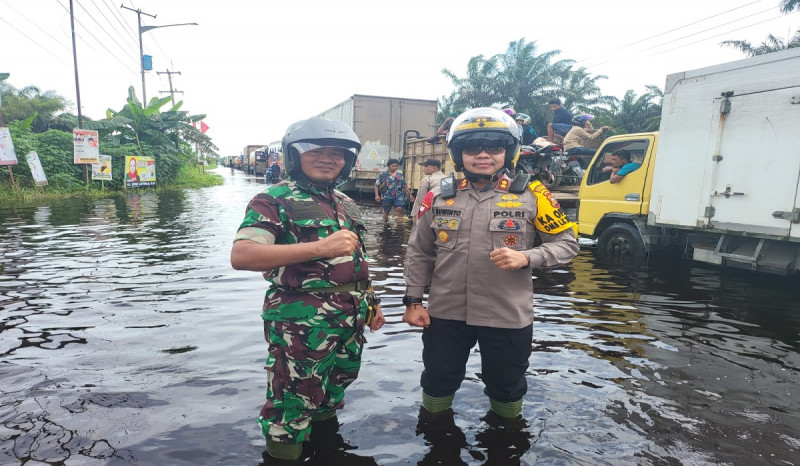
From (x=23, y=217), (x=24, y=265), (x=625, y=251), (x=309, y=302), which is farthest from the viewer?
(x=23, y=217)

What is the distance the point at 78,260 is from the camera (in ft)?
23.5

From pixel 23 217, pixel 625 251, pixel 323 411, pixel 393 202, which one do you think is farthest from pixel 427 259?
pixel 23 217

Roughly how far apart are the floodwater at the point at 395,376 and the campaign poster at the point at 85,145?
13.4 meters

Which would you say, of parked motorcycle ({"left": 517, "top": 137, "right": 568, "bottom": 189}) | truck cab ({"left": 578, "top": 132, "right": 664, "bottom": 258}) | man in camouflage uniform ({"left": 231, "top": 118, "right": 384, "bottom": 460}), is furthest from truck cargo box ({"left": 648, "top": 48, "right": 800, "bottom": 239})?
man in camouflage uniform ({"left": 231, "top": 118, "right": 384, "bottom": 460})

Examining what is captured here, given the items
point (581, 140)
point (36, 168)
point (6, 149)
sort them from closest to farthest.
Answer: point (581, 140), point (6, 149), point (36, 168)

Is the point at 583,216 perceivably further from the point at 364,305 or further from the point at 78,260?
the point at 78,260

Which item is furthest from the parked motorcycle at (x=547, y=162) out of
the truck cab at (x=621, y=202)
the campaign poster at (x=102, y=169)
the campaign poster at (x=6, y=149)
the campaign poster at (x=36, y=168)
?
the campaign poster at (x=102, y=169)

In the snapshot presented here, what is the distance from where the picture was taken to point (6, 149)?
614 inches

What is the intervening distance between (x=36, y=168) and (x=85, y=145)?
5.91ft

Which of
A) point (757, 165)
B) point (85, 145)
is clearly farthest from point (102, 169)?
point (757, 165)

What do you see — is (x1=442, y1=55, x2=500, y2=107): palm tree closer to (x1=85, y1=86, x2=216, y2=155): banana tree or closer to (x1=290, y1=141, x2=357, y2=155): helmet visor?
(x1=85, y1=86, x2=216, y2=155): banana tree

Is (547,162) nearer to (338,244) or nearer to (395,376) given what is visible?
(395,376)

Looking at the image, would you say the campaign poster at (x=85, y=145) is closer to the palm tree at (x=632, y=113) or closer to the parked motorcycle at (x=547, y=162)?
the parked motorcycle at (x=547, y=162)

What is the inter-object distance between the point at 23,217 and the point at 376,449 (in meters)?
13.3
